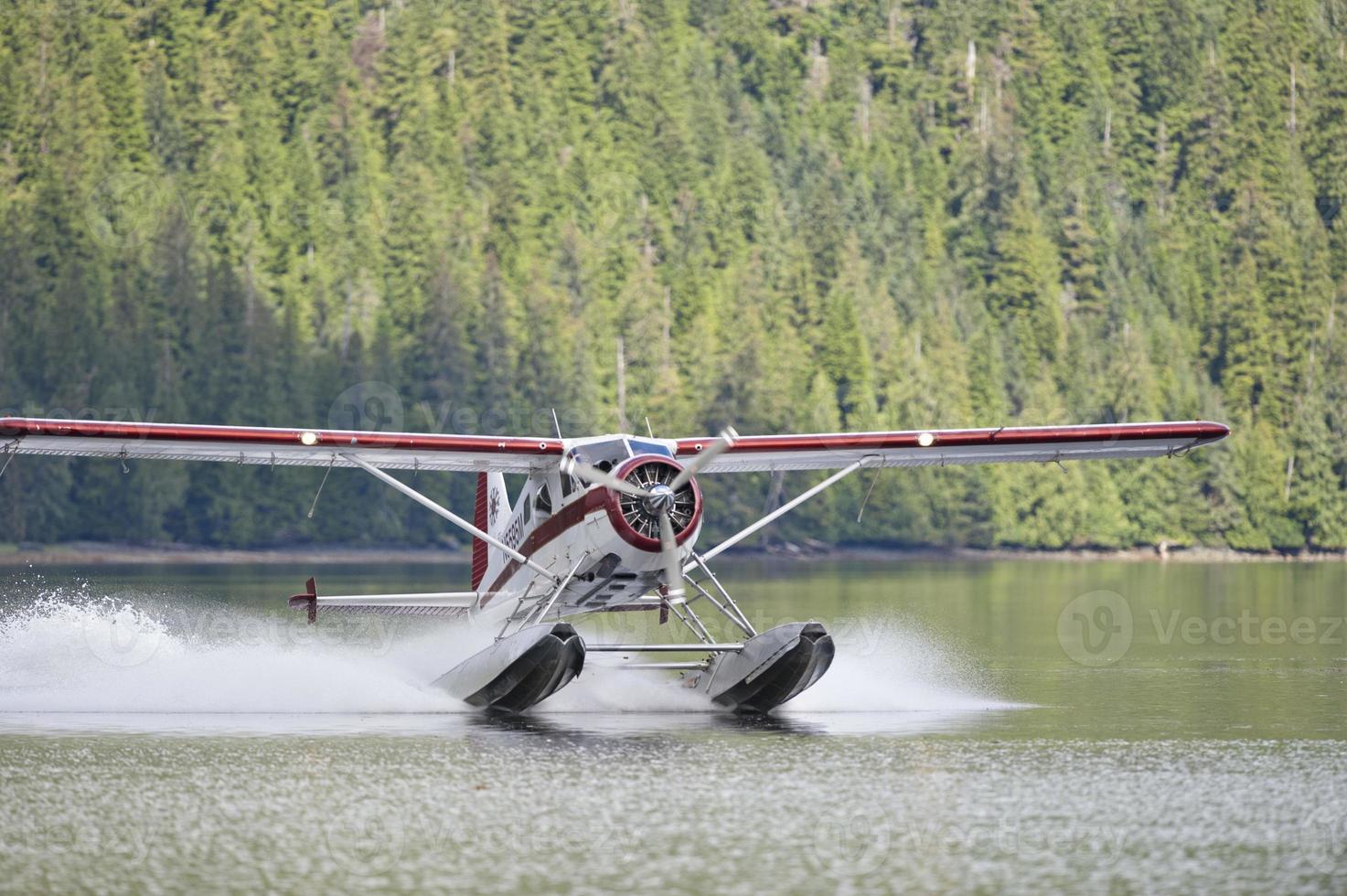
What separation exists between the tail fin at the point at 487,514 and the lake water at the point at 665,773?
3.08 ft

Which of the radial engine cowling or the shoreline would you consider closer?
the radial engine cowling

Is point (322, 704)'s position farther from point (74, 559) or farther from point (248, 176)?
point (248, 176)

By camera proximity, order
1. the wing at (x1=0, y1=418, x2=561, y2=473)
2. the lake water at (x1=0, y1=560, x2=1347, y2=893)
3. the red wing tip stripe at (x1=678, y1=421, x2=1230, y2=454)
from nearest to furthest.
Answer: the lake water at (x1=0, y1=560, x2=1347, y2=893) < the wing at (x1=0, y1=418, x2=561, y2=473) < the red wing tip stripe at (x1=678, y1=421, x2=1230, y2=454)

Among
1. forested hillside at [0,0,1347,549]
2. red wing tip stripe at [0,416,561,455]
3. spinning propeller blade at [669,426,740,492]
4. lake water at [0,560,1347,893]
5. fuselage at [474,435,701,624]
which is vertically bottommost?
lake water at [0,560,1347,893]

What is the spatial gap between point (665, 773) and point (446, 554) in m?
70.8

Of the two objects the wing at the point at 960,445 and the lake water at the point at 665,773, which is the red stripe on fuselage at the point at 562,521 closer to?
the lake water at the point at 665,773

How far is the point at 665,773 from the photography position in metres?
14.7

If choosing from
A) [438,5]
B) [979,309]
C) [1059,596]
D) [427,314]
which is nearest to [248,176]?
[427,314]

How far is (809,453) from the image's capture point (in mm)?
21156

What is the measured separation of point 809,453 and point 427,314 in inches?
2867

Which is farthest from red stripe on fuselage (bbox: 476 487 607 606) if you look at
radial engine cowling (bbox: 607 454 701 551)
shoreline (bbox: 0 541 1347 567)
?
shoreline (bbox: 0 541 1347 567)

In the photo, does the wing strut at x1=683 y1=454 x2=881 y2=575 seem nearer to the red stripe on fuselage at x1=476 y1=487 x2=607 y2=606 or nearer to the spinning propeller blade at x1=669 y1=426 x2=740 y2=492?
the spinning propeller blade at x1=669 y1=426 x2=740 y2=492

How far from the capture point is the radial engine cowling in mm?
17969

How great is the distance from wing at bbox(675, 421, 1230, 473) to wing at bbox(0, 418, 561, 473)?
75.6 inches
